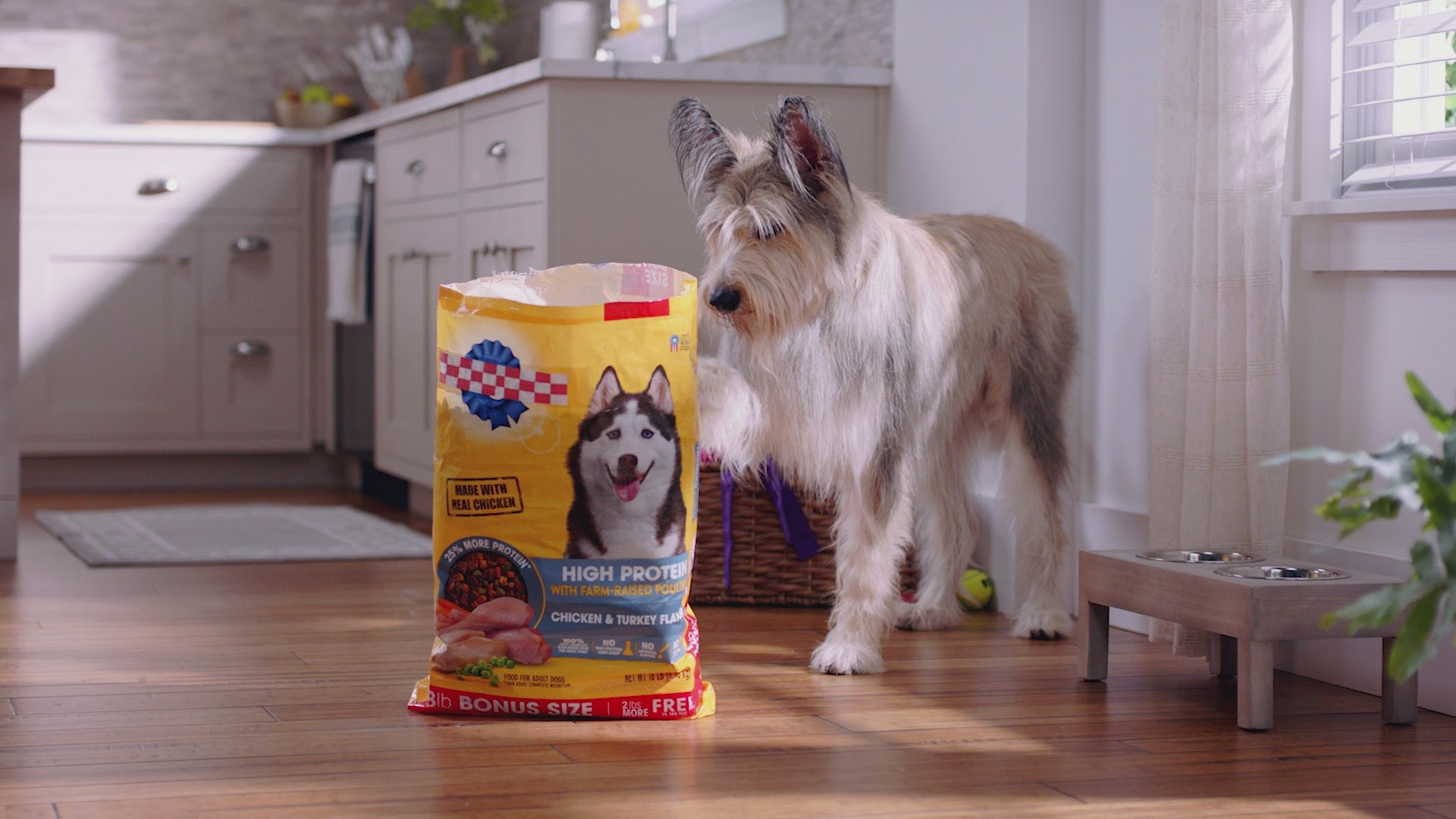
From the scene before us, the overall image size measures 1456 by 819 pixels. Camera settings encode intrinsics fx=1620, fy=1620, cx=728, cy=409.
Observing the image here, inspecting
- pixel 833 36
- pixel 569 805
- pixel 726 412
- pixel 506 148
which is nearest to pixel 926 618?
pixel 726 412

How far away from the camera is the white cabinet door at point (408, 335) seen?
4.39 m

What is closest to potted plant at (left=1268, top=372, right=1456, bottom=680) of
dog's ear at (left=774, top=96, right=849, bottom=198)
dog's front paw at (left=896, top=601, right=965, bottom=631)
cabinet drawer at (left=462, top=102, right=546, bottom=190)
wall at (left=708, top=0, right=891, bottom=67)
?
dog's ear at (left=774, top=96, right=849, bottom=198)

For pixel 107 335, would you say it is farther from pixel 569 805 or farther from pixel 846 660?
pixel 569 805

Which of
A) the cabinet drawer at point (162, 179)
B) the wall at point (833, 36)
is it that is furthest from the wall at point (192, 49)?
the wall at point (833, 36)

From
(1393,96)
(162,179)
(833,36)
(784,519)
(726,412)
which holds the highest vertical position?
(833,36)

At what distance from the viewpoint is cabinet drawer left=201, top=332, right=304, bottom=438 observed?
5.43 meters

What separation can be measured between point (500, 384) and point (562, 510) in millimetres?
186

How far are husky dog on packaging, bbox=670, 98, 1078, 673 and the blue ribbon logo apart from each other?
360 millimetres

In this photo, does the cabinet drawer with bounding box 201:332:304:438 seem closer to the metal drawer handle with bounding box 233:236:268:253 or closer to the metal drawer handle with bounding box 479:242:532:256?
the metal drawer handle with bounding box 233:236:268:253

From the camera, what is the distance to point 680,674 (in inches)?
86.1

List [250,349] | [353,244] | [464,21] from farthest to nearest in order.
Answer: [464,21] < [250,349] < [353,244]

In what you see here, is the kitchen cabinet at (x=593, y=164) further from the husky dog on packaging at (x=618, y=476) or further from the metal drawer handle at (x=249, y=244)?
the metal drawer handle at (x=249, y=244)

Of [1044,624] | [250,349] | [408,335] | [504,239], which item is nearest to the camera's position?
[1044,624]

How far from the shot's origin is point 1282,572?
7.71 feet
